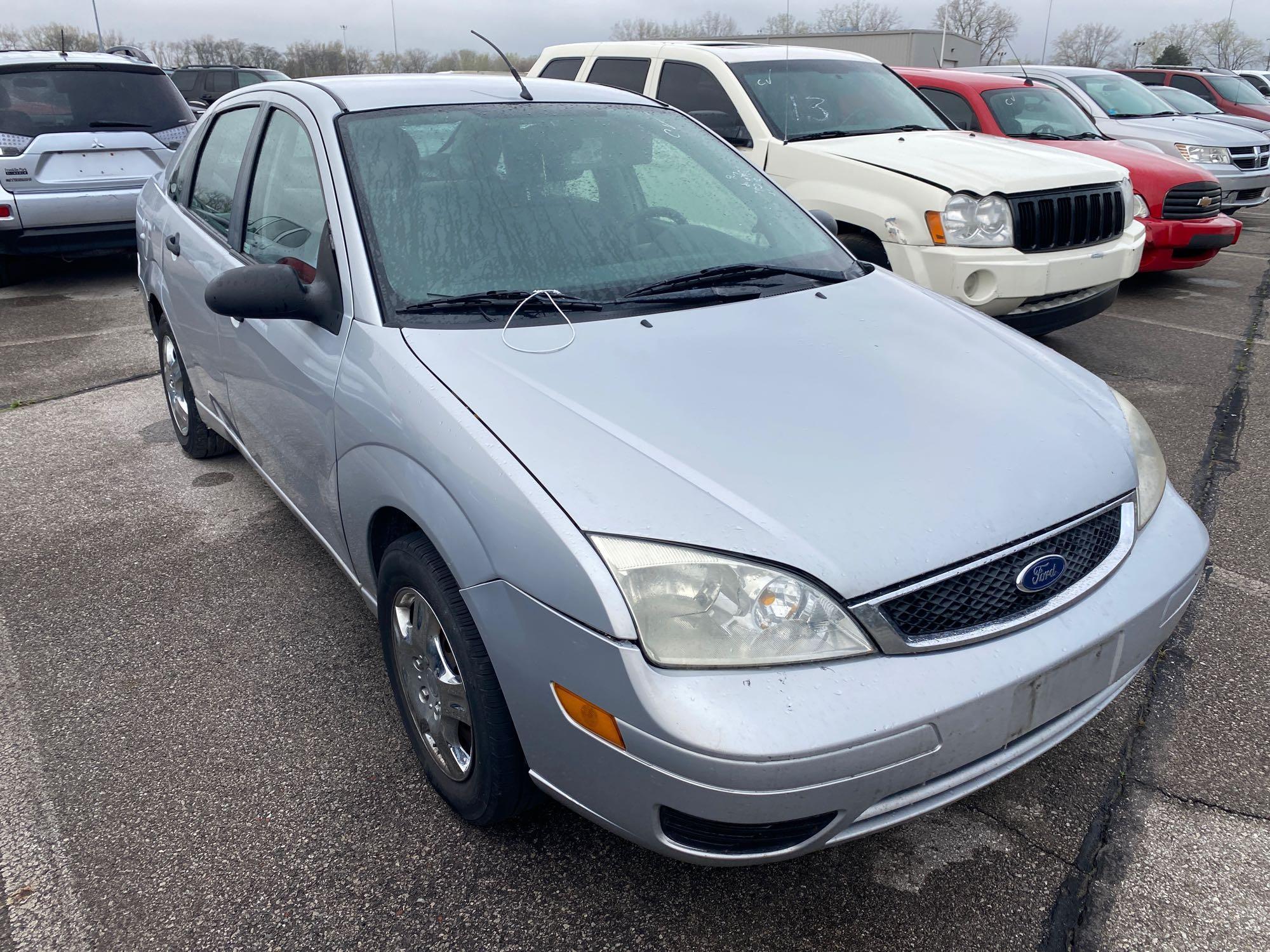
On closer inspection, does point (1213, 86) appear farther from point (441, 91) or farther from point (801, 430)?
point (801, 430)

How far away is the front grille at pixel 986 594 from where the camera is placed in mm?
1793

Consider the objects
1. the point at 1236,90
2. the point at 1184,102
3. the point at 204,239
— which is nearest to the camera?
the point at 204,239

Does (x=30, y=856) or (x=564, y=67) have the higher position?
(x=564, y=67)

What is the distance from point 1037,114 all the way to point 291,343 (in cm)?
774

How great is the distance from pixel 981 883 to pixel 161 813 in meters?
1.92

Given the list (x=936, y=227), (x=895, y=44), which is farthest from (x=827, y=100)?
(x=895, y=44)

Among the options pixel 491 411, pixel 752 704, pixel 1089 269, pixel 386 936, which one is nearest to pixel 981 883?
pixel 752 704

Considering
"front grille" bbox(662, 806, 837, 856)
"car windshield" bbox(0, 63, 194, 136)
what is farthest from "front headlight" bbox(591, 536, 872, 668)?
"car windshield" bbox(0, 63, 194, 136)

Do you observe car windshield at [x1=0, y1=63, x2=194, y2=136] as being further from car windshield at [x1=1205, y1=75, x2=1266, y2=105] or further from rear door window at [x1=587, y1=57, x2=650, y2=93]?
car windshield at [x1=1205, y1=75, x2=1266, y2=105]

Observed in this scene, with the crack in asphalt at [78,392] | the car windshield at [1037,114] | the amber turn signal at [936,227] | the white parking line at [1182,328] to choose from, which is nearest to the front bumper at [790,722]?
the amber turn signal at [936,227]

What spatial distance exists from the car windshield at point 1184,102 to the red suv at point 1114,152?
4470mm

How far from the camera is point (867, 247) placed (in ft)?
18.4

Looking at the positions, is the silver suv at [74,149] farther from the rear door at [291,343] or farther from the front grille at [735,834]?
the front grille at [735,834]

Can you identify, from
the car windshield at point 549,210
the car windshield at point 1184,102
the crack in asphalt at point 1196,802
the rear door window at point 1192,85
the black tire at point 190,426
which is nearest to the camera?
the crack in asphalt at point 1196,802
